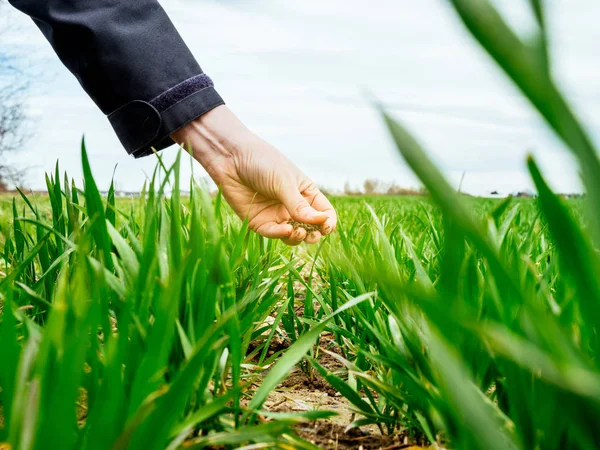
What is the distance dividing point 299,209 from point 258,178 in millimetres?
174

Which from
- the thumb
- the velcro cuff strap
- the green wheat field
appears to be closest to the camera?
the green wheat field

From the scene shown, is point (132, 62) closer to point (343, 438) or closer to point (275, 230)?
point (275, 230)

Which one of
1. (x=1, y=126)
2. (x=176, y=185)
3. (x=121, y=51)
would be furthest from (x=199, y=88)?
(x=1, y=126)

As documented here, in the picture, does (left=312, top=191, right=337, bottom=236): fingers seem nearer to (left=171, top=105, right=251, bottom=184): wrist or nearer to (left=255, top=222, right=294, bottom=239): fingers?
(left=255, top=222, right=294, bottom=239): fingers

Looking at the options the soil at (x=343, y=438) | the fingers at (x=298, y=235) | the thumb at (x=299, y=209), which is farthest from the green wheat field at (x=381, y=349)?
the fingers at (x=298, y=235)

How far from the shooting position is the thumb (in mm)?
1679

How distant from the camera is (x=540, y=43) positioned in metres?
0.36

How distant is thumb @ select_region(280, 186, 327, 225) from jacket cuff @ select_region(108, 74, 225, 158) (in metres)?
0.37

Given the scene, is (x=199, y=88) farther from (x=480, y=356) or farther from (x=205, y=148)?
(x=480, y=356)

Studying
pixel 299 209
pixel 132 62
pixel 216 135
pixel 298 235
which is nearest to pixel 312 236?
pixel 298 235

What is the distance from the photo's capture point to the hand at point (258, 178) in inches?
67.2

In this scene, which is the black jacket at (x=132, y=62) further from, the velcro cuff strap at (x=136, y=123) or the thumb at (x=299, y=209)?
the thumb at (x=299, y=209)

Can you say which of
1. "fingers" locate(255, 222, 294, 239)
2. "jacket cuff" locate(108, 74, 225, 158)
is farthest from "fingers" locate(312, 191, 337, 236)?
"jacket cuff" locate(108, 74, 225, 158)

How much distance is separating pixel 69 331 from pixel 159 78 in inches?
45.3
